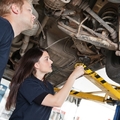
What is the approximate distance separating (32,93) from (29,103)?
0.20 feet

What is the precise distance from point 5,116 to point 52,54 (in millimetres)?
1274

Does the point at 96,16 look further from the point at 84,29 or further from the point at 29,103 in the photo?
the point at 29,103

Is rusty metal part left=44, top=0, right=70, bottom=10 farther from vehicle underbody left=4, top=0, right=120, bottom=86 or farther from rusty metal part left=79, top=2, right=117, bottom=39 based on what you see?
rusty metal part left=79, top=2, right=117, bottom=39

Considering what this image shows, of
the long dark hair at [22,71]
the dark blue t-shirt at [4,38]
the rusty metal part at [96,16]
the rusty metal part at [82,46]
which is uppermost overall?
the dark blue t-shirt at [4,38]

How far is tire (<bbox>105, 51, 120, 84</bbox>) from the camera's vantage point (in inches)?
69.5

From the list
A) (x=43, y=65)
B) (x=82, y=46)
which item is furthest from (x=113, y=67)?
(x=43, y=65)

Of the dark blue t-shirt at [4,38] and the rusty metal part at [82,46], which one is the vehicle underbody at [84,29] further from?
the dark blue t-shirt at [4,38]

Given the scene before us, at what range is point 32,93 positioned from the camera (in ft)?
4.14

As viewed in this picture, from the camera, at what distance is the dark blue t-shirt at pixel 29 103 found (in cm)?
126

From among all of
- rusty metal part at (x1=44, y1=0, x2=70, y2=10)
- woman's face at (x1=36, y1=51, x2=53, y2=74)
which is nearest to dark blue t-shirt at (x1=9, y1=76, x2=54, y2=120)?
woman's face at (x1=36, y1=51, x2=53, y2=74)

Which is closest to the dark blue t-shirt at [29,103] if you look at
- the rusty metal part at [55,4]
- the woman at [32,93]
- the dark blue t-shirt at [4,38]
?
the woman at [32,93]

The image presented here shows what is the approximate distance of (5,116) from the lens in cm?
310

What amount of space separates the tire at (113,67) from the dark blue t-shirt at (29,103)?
0.69 metres

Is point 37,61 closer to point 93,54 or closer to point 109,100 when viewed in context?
point 93,54
